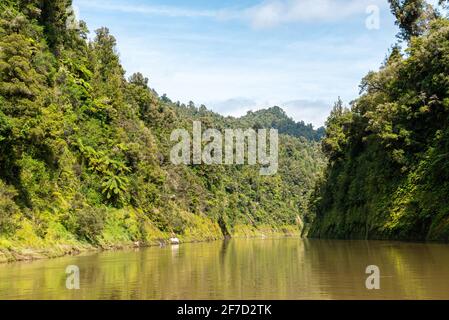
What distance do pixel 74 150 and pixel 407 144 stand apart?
33336 millimetres

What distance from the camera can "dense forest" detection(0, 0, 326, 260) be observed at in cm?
3641

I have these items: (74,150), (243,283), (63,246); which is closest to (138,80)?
(74,150)

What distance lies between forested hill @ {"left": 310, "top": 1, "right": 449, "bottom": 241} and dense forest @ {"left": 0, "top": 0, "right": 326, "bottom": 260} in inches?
1028

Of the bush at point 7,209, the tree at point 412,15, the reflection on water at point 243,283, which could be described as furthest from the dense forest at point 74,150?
the tree at point 412,15

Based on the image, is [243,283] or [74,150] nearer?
[243,283]

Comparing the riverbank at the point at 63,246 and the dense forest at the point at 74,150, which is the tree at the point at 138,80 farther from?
the riverbank at the point at 63,246

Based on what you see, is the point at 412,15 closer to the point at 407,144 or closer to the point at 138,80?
the point at 407,144

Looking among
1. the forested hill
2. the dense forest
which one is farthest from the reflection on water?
the forested hill

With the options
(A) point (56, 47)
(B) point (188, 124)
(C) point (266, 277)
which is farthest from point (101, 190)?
(B) point (188, 124)

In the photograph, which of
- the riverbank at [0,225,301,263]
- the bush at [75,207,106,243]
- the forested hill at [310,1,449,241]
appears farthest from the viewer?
the bush at [75,207,106,243]

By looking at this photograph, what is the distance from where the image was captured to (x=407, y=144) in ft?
162

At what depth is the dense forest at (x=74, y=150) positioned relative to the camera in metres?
36.4

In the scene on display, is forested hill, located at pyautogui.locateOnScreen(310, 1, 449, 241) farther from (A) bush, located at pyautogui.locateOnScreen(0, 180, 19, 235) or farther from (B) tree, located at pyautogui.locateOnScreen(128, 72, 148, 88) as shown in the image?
(B) tree, located at pyautogui.locateOnScreen(128, 72, 148, 88)

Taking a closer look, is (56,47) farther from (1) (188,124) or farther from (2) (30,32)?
→ (1) (188,124)
